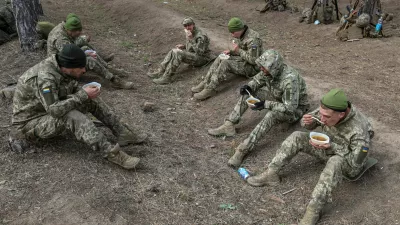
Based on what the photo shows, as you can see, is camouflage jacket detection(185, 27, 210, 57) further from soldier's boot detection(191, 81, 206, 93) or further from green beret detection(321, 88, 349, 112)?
green beret detection(321, 88, 349, 112)

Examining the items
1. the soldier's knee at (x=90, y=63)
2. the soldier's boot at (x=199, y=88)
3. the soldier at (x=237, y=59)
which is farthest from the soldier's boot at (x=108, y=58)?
the soldier at (x=237, y=59)

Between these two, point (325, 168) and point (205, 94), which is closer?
point (325, 168)

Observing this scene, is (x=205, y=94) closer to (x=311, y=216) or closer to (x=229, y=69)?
(x=229, y=69)

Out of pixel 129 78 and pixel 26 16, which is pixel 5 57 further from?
pixel 129 78

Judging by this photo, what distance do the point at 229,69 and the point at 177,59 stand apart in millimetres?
1450

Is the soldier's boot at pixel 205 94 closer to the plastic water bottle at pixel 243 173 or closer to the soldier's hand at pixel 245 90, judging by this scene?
the soldier's hand at pixel 245 90

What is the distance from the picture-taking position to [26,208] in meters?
4.11

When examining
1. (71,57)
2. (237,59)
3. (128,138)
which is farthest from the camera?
(237,59)

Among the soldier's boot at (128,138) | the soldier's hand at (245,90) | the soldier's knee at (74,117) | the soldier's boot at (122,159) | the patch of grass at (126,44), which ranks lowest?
the patch of grass at (126,44)

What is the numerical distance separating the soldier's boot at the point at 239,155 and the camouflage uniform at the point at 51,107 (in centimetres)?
179

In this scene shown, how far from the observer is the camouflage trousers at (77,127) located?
4586 millimetres

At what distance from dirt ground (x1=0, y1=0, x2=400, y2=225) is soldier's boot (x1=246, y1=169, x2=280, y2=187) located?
9 cm

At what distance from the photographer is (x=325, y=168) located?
13.9 ft

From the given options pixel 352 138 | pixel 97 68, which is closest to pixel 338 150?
pixel 352 138
